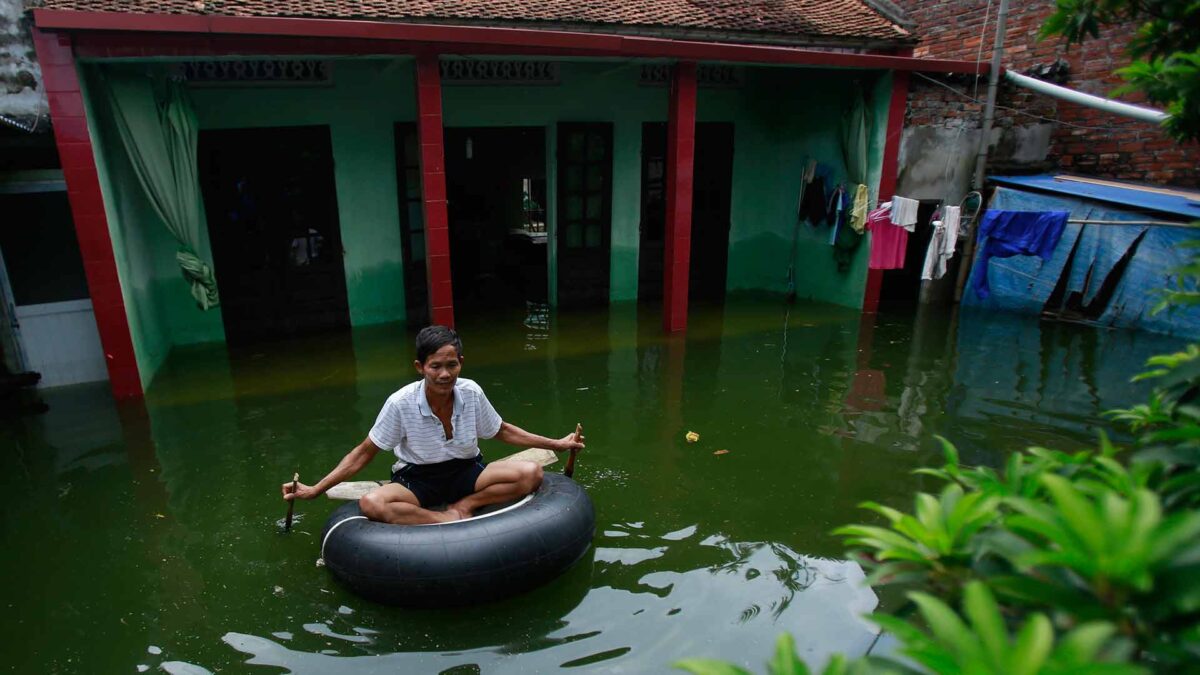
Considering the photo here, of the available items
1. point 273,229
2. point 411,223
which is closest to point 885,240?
point 411,223

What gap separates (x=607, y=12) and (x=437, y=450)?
6203 millimetres

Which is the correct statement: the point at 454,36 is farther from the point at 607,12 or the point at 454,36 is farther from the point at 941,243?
the point at 941,243

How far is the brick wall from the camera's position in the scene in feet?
28.3

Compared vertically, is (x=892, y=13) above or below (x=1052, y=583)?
above

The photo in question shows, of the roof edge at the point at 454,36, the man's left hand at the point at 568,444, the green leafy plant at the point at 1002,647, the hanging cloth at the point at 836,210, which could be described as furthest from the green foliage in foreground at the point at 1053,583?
the hanging cloth at the point at 836,210

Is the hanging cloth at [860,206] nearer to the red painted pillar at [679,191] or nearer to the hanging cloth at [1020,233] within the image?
the hanging cloth at [1020,233]

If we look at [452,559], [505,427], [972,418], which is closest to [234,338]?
[505,427]

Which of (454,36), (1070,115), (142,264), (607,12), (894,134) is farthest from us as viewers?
(1070,115)

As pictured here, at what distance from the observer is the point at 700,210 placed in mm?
10266

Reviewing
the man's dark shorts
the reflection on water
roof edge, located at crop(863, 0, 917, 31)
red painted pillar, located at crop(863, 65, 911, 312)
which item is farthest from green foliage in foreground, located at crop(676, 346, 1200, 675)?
roof edge, located at crop(863, 0, 917, 31)

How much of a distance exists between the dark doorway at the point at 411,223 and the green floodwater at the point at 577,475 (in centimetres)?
57

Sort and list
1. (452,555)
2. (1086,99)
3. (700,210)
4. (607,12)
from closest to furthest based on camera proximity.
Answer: (452,555)
(1086,99)
(607,12)
(700,210)

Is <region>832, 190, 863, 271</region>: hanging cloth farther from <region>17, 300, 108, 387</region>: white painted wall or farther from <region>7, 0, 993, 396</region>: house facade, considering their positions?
<region>17, 300, 108, 387</region>: white painted wall

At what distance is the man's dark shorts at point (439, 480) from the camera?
3965mm
